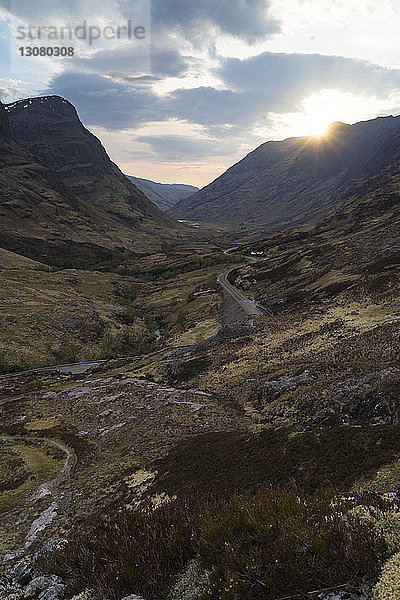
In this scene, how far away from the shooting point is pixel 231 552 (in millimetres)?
7637

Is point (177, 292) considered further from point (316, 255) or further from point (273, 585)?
point (273, 585)

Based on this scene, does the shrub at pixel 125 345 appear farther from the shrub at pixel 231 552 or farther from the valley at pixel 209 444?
the shrub at pixel 231 552

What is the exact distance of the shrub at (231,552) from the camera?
6785 mm

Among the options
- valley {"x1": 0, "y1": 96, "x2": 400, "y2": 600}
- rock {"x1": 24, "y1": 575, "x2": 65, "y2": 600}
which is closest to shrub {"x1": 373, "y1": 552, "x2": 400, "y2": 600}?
valley {"x1": 0, "y1": 96, "x2": 400, "y2": 600}

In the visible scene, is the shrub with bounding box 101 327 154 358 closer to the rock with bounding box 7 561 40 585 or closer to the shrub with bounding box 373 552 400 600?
the rock with bounding box 7 561 40 585

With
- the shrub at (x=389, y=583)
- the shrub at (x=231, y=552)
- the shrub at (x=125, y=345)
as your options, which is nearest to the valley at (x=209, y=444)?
the shrub at (x=231, y=552)

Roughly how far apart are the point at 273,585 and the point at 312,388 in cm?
2509

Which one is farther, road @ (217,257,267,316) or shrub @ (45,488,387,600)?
road @ (217,257,267,316)

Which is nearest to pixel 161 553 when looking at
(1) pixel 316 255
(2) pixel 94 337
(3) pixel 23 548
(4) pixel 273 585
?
(4) pixel 273 585

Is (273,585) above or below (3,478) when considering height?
above

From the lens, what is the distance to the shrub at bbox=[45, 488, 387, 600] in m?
6.79

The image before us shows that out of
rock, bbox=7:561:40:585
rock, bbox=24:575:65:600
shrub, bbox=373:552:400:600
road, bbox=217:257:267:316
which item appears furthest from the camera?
road, bbox=217:257:267:316

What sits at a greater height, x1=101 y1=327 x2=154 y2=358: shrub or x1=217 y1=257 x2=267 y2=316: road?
x1=217 y1=257 x2=267 y2=316: road

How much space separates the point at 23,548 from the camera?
18312 mm
